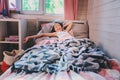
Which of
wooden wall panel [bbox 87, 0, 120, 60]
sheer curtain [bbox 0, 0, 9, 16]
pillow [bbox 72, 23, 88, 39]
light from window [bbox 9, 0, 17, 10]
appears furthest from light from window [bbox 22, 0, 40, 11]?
wooden wall panel [bbox 87, 0, 120, 60]

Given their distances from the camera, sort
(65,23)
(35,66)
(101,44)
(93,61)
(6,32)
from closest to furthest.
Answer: (35,66) < (93,61) < (101,44) < (65,23) < (6,32)

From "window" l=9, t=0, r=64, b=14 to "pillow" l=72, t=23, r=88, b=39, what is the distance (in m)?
0.64

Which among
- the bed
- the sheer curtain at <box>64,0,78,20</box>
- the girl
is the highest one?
the sheer curtain at <box>64,0,78,20</box>

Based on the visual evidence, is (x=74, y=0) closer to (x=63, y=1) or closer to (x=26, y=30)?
(x=63, y=1)

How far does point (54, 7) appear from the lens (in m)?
3.63

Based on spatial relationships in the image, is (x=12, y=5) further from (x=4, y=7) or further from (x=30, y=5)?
(x=30, y=5)

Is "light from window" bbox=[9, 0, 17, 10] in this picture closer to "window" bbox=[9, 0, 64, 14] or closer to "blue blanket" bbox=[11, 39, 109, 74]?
"window" bbox=[9, 0, 64, 14]

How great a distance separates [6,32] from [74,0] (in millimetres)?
1389

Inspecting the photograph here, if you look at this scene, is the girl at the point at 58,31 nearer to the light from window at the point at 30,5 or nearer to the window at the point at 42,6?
the window at the point at 42,6

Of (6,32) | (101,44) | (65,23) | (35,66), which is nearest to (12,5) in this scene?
(6,32)

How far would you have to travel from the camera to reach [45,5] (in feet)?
11.9

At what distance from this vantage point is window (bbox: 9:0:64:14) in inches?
142

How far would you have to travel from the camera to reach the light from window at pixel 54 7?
3619mm

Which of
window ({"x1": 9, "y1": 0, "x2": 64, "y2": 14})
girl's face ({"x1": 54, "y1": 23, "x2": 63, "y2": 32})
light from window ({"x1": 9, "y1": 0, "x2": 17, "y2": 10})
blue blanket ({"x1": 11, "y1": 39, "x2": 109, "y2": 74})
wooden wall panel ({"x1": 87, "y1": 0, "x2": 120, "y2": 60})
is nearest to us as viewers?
blue blanket ({"x1": 11, "y1": 39, "x2": 109, "y2": 74})
